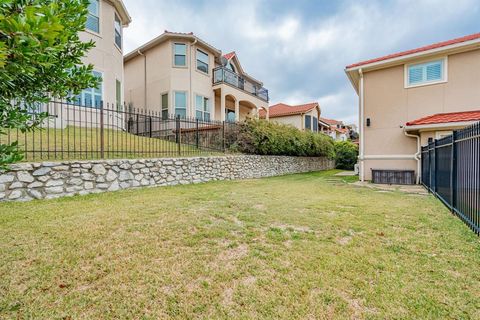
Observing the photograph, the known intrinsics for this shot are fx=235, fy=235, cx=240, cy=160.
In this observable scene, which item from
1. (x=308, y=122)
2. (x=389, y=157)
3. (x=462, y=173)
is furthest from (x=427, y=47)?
(x=308, y=122)

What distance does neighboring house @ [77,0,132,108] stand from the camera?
12.4 m

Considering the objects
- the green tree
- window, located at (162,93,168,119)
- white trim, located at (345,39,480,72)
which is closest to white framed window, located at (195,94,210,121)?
window, located at (162,93,168,119)

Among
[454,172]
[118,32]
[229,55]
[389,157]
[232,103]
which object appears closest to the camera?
[454,172]

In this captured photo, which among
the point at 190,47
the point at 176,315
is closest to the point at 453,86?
the point at 176,315

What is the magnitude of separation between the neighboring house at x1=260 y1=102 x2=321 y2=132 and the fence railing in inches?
530

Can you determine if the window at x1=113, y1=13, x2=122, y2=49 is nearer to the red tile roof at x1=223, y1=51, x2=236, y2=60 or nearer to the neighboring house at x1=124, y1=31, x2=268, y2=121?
the neighboring house at x1=124, y1=31, x2=268, y2=121

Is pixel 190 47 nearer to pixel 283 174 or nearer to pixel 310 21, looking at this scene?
pixel 310 21

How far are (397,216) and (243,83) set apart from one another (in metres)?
17.1

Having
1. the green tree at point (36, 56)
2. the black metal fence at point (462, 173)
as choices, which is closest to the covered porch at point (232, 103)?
the black metal fence at point (462, 173)

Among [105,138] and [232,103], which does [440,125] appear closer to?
[105,138]

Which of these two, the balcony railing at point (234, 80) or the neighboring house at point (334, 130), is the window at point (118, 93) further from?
the neighboring house at point (334, 130)

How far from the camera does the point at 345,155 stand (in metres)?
24.3

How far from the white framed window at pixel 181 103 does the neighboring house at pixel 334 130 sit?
24.8 meters

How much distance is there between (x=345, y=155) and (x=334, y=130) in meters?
21.1
